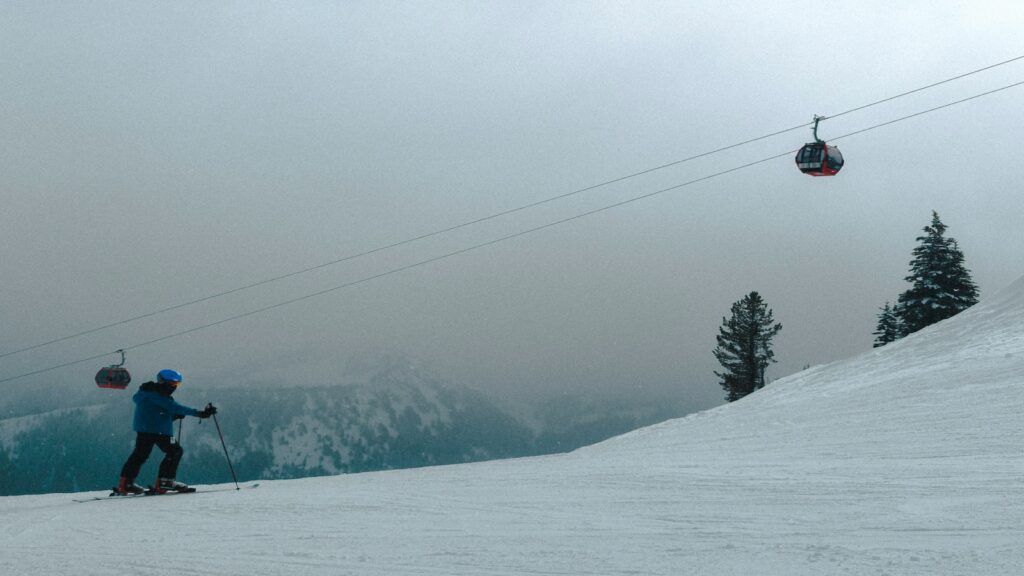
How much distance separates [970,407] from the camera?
47.4 feet

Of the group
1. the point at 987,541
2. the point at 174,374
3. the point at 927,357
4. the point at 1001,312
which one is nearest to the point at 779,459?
the point at 987,541

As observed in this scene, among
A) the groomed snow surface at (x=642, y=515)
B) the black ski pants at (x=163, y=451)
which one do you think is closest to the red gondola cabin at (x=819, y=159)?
the groomed snow surface at (x=642, y=515)

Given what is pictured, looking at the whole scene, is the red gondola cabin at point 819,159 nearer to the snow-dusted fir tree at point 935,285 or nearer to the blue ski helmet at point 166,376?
the blue ski helmet at point 166,376

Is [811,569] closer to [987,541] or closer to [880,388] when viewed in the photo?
[987,541]

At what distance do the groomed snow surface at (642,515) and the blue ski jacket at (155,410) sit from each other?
135 cm

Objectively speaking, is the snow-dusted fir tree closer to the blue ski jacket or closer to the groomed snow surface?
the groomed snow surface

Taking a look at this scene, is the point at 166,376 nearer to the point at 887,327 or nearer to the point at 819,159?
the point at 819,159

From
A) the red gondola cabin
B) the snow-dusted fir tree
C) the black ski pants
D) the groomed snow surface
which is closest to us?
the groomed snow surface

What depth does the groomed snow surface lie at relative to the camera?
651 cm

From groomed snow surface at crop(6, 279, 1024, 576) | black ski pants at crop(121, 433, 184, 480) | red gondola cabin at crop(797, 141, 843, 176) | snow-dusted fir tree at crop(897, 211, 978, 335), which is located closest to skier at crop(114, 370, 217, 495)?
black ski pants at crop(121, 433, 184, 480)

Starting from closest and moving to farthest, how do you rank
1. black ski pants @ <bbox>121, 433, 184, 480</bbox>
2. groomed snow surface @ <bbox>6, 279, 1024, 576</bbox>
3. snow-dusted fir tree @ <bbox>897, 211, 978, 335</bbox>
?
groomed snow surface @ <bbox>6, 279, 1024, 576</bbox> → black ski pants @ <bbox>121, 433, 184, 480</bbox> → snow-dusted fir tree @ <bbox>897, 211, 978, 335</bbox>

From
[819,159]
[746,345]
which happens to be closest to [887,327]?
[746,345]

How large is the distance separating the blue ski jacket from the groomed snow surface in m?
1.35

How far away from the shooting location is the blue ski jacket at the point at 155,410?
13.6 metres
